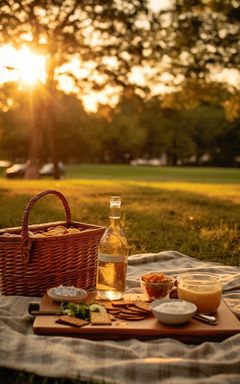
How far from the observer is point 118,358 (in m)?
3.08

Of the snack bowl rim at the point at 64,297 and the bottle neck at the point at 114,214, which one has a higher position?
the bottle neck at the point at 114,214

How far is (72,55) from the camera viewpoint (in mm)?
25422

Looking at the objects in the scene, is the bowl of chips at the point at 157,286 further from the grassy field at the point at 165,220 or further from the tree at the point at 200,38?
the tree at the point at 200,38

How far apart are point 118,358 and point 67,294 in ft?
2.53

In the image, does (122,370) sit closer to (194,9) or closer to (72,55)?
(194,9)

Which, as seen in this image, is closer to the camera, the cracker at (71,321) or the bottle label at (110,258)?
the cracker at (71,321)

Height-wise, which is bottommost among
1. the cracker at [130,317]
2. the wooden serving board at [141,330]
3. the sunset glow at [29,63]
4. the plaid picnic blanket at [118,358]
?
the plaid picnic blanket at [118,358]

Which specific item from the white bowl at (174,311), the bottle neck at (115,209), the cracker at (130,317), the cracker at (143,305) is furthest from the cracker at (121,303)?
the bottle neck at (115,209)

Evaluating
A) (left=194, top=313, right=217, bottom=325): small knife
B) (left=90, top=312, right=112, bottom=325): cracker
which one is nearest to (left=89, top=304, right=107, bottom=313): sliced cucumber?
(left=90, top=312, right=112, bottom=325): cracker

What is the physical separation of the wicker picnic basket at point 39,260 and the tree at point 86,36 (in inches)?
697

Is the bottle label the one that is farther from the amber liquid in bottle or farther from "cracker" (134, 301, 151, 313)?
"cracker" (134, 301, 151, 313)

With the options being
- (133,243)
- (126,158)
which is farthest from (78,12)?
(126,158)

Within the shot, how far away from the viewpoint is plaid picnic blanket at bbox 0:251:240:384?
290 cm

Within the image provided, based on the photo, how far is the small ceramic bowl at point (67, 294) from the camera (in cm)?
369
